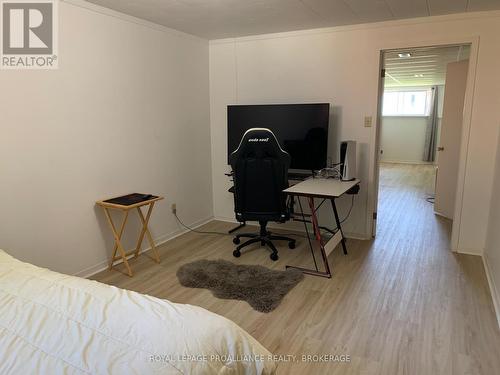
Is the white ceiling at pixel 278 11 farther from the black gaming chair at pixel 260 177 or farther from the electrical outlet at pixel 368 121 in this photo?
the black gaming chair at pixel 260 177

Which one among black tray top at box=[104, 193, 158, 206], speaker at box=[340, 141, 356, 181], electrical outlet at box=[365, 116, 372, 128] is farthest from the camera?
electrical outlet at box=[365, 116, 372, 128]

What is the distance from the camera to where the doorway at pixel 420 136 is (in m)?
4.86

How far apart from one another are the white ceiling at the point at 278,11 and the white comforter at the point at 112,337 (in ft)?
8.38

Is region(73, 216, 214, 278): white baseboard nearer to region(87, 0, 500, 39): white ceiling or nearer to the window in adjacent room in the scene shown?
region(87, 0, 500, 39): white ceiling

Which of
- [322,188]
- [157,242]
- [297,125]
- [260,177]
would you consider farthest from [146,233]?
[297,125]

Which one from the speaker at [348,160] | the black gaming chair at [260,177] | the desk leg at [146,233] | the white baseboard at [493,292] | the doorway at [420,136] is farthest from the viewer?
the doorway at [420,136]

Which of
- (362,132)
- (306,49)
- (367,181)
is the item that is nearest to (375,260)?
(367,181)

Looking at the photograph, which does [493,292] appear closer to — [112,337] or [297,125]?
[297,125]

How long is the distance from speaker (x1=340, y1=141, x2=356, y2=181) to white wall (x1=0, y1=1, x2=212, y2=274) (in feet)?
6.10

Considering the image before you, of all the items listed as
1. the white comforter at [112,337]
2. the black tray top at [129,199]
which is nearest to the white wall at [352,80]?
the black tray top at [129,199]

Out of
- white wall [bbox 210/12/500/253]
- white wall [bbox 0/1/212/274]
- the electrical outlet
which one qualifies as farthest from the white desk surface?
white wall [bbox 0/1/212/274]

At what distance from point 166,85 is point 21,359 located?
10.8 ft

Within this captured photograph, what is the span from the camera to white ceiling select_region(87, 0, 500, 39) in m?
3.10

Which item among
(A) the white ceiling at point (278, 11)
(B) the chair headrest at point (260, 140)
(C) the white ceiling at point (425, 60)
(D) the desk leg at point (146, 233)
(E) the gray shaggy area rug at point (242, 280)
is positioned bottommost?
(E) the gray shaggy area rug at point (242, 280)
